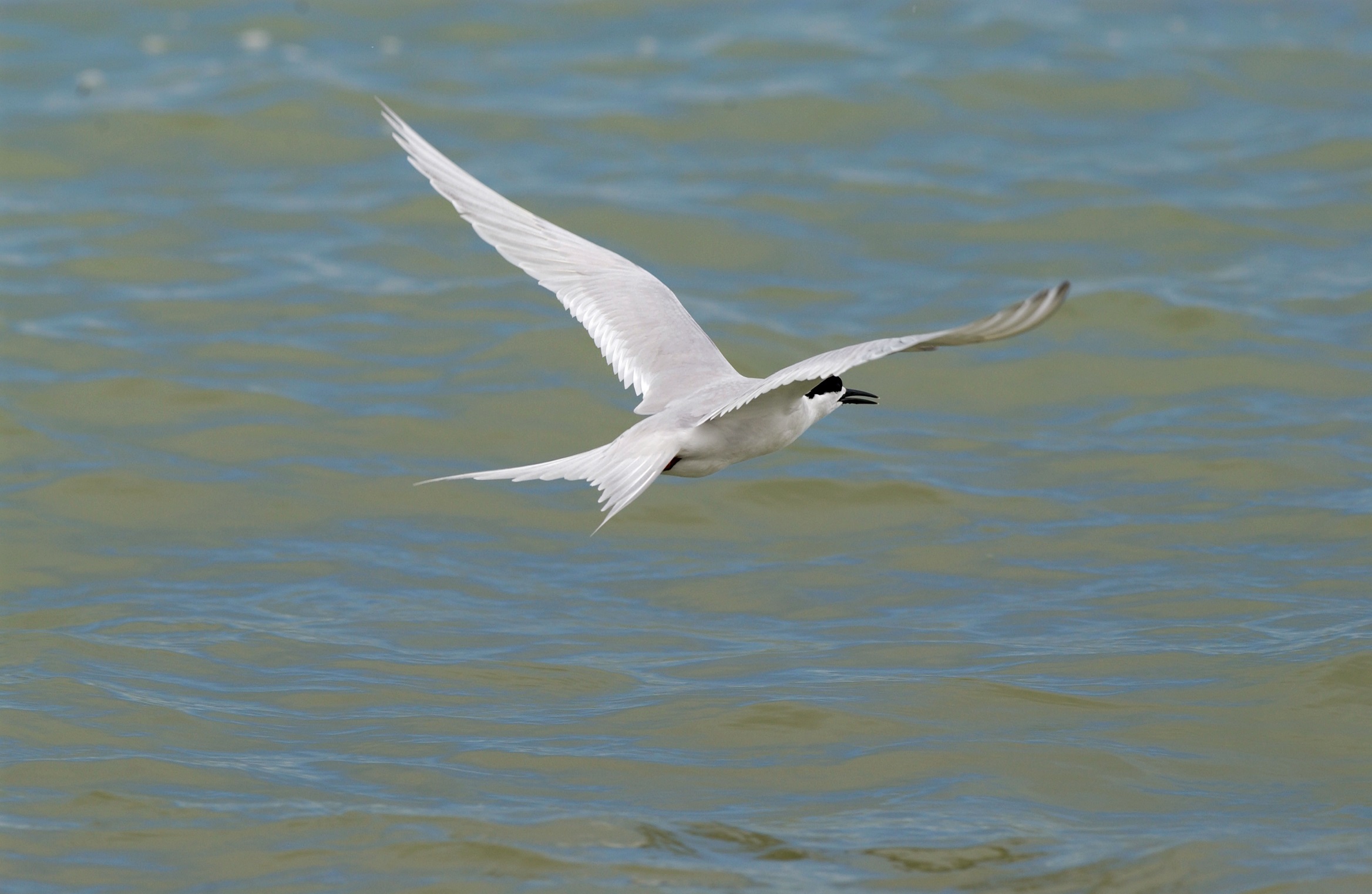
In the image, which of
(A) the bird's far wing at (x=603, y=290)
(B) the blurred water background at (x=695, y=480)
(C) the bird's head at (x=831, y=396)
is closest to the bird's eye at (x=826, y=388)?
(C) the bird's head at (x=831, y=396)

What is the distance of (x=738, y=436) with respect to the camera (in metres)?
6.30

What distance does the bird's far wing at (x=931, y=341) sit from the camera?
460 centimetres

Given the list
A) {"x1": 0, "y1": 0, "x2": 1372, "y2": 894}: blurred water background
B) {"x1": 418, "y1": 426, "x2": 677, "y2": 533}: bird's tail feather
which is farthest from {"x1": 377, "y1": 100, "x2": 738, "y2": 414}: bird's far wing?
{"x1": 0, "y1": 0, "x2": 1372, "y2": 894}: blurred water background

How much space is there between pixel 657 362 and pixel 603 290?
0.62 metres

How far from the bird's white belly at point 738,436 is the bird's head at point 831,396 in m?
0.09

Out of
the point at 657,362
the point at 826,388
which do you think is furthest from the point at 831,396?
the point at 657,362

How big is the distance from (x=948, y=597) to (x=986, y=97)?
7.13 metres

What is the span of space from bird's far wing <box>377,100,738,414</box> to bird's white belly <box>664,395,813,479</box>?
1.55 feet

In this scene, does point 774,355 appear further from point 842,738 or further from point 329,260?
point 842,738

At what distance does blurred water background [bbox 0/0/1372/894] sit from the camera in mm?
6227

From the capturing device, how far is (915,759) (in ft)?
21.7

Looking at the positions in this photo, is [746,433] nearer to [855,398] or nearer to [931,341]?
[855,398]

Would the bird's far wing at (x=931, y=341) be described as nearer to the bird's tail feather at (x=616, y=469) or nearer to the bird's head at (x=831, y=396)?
the bird's tail feather at (x=616, y=469)

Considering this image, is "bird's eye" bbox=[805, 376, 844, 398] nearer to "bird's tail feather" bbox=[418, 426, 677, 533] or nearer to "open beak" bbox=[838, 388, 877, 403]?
"open beak" bbox=[838, 388, 877, 403]
